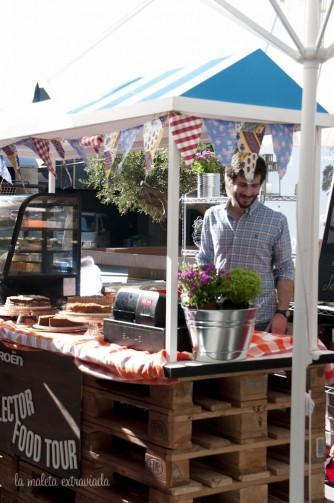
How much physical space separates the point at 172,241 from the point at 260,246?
0.93 metres

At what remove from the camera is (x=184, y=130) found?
12.0 feet

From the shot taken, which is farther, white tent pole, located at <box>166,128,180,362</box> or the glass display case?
the glass display case

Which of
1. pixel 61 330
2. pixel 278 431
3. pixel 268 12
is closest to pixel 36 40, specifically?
pixel 268 12

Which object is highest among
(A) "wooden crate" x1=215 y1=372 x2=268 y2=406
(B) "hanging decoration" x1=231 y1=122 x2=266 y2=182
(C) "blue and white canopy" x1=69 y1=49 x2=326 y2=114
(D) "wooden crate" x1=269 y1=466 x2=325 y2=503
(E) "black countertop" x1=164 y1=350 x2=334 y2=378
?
(C) "blue and white canopy" x1=69 y1=49 x2=326 y2=114

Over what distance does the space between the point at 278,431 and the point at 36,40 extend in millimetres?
3687

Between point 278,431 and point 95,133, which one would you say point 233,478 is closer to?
point 278,431

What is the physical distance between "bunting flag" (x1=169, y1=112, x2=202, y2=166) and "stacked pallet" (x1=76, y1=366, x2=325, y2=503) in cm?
110

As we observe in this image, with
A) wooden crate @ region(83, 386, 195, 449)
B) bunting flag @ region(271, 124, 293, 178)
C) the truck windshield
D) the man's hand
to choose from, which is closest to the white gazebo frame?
bunting flag @ region(271, 124, 293, 178)

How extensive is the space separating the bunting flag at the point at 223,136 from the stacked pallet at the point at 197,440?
3.71ft

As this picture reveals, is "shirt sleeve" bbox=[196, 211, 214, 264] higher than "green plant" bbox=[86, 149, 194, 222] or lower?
lower

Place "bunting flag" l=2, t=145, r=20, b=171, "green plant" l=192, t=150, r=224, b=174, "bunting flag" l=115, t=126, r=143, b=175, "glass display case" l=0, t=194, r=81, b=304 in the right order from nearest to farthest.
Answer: "bunting flag" l=115, t=126, r=143, b=175 → "glass display case" l=0, t=194, r=81, b=304 → "bunting flag" l=2, t=145, r=20, b=171 → "green plant" l=192, t=150, r=224, b=174

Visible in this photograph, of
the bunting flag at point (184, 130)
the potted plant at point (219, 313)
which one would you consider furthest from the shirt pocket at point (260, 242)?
the bunting flag at point (184, 130)

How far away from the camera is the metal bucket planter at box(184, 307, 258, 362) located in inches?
140

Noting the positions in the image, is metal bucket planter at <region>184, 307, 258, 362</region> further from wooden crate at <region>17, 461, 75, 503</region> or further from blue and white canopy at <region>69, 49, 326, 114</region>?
wooden crate at <region>17, 461, 75, 503</region>
